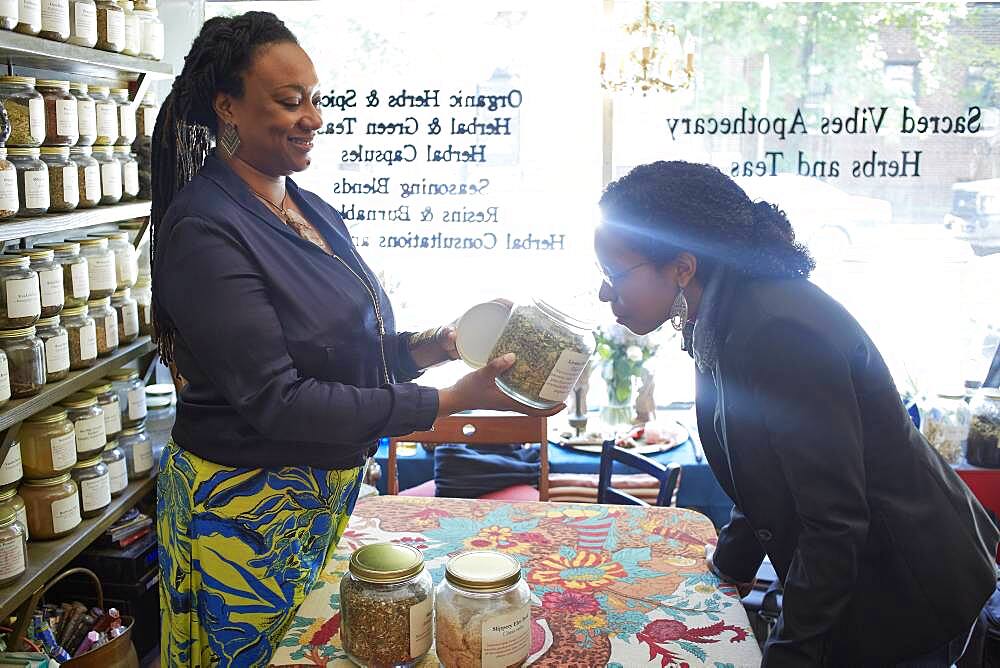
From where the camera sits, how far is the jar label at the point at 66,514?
7.44ft

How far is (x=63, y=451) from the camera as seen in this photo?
225cm

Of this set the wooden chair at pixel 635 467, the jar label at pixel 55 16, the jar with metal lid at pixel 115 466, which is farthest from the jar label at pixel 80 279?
the wooden chair at pixel 635 467

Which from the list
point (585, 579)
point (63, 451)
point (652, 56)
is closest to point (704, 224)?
point (585, 579)

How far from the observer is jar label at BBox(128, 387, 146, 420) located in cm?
260

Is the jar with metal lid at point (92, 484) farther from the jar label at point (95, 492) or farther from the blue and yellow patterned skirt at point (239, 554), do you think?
the blue and yellow patterned skirt at point (239, 554)

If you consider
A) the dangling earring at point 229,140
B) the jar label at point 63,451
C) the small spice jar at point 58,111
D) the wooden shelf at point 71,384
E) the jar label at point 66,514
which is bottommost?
the jar label at point 66,514

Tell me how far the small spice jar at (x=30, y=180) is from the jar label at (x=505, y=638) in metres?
1.42

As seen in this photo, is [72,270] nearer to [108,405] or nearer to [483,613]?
[108,405]

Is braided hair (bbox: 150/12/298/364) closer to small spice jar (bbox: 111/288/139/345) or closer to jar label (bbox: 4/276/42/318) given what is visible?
jar label (bbox: 4/276/42/318)

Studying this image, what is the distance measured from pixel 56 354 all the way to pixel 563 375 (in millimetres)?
1316

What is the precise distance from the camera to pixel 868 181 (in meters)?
3.46

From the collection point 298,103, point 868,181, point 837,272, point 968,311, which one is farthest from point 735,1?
point 298,103

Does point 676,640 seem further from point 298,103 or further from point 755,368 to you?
point 298,103

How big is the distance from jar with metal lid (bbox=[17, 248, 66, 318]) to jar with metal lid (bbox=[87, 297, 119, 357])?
21cm
